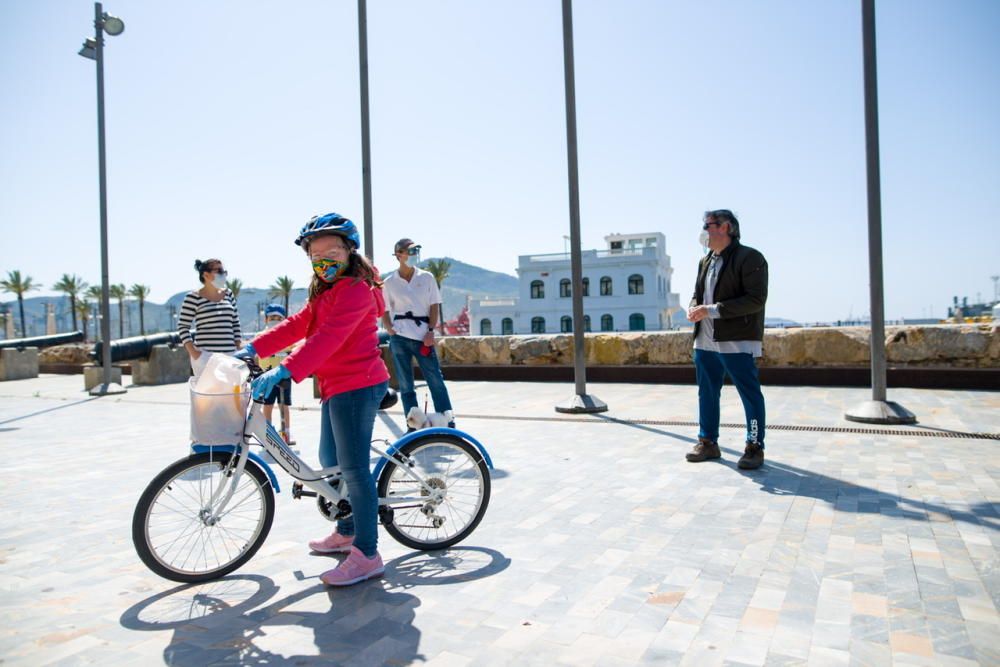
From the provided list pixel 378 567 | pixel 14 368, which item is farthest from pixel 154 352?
pixel 378 567

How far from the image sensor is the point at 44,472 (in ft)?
19.6

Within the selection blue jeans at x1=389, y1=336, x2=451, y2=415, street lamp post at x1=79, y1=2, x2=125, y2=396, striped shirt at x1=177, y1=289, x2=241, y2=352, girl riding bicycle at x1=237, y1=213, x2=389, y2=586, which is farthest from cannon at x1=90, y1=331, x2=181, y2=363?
girl riding bicycle at x1=237, y1=213, x2=389, y2=586

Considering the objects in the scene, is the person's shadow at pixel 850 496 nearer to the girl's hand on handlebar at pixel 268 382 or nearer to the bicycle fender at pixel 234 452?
the bicycle fender at pixel 234 452

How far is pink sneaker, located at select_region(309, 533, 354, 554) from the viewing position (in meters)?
3.73

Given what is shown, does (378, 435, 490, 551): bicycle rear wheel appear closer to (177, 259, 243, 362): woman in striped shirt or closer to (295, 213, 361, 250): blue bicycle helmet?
(295, 213, 361, 250): blue bicycle helmet

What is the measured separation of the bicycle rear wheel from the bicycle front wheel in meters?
0.63

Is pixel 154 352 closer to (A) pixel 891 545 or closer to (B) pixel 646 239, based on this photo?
(A) pixel 891 545

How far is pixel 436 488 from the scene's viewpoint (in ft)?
12.3

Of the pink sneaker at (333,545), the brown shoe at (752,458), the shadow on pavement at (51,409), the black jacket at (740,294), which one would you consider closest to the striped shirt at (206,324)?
the pink sneaker at (333,545)

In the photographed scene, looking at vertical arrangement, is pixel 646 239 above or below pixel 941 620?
above

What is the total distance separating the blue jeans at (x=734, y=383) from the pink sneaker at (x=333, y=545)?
3127 mm

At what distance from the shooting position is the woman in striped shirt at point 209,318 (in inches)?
253

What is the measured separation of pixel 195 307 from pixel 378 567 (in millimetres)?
4076

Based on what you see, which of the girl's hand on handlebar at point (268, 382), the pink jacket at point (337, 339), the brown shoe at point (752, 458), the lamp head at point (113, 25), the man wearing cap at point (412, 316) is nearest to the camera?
the girl's hand on handlebar at point (268, 382)
